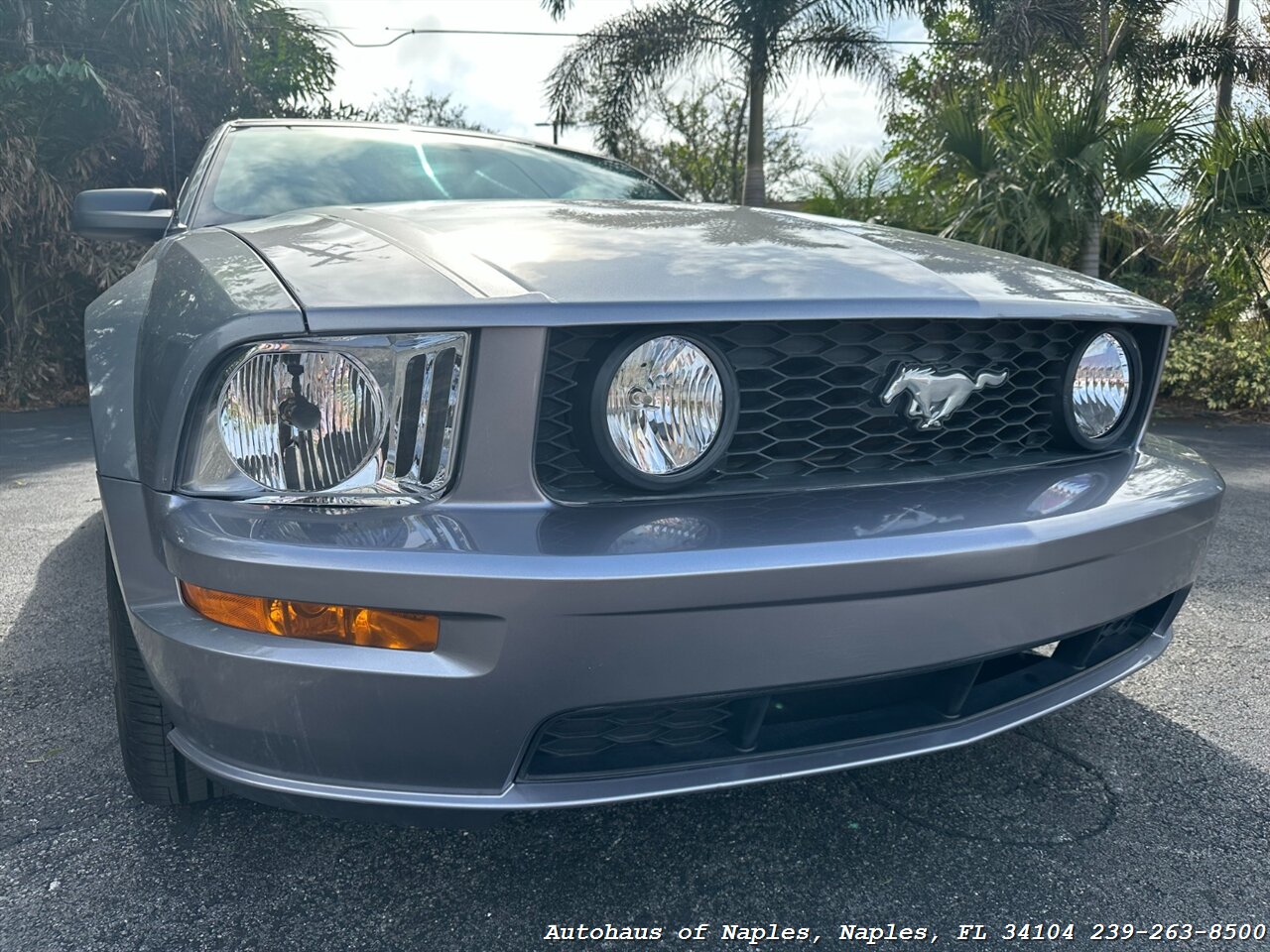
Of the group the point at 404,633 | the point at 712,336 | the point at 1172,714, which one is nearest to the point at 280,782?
the point at 404,633

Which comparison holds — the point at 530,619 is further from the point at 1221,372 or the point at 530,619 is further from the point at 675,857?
the point at 1221,372

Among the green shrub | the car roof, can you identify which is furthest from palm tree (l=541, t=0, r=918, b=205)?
the car roof

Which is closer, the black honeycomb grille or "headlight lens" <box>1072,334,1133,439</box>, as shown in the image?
the black honeycomb grille

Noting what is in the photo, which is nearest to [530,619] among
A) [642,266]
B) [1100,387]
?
[642,266]

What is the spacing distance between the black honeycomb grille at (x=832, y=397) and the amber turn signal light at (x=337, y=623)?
253mm

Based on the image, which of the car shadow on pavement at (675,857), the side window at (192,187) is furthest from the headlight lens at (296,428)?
the side window at (192,187)

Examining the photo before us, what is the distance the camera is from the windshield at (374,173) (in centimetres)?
241

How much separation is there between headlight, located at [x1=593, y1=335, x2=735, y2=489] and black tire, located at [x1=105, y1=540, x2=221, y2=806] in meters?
0.84

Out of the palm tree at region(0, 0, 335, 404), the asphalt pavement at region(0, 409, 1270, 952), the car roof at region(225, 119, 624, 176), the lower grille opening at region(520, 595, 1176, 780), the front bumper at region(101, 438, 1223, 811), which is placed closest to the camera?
the front bumper at region(101, 438, 1223, 811)

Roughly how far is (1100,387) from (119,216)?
2494mm

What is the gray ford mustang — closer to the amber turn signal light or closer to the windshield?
the amber turn signal light

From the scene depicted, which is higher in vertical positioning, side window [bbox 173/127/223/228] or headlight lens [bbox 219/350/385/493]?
side window [bbox 173/127/223/228]

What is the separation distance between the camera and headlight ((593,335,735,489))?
50.1 inches

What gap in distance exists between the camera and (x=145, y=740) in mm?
1536
